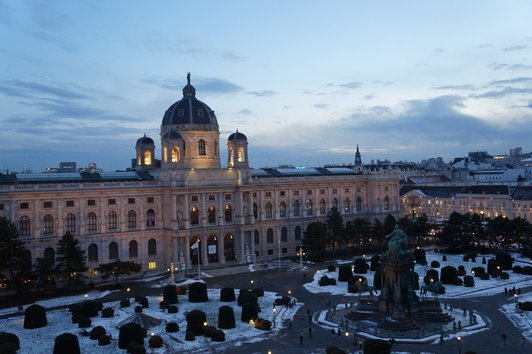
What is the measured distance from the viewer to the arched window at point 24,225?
2877 inches

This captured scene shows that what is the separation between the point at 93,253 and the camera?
78000 millimetres

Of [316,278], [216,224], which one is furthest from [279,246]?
[316,278]

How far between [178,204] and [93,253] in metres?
13.9

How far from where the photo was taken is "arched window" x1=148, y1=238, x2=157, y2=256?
8294cm

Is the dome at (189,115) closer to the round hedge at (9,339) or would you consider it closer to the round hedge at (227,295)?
the round hedge at (227,295)

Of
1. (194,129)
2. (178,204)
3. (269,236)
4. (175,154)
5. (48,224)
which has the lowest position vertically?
(269,236)

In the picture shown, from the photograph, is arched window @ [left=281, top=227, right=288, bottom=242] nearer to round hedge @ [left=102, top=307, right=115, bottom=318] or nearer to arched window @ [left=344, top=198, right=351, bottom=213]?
arched window @ [left=344, top=198, right=351, bottom=213]

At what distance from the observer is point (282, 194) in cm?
9769

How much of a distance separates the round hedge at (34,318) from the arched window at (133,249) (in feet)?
92.8

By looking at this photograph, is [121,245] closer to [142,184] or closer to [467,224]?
[142,184]

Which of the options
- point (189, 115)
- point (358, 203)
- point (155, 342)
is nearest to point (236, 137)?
point (189, 115)

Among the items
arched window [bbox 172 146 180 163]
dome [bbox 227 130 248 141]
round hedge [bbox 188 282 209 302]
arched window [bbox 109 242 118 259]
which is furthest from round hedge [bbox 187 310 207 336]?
dome [bbox 227 130 248 141]

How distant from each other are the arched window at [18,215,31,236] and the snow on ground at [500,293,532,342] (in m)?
57.9

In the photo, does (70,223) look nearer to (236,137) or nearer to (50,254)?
(50,254)
